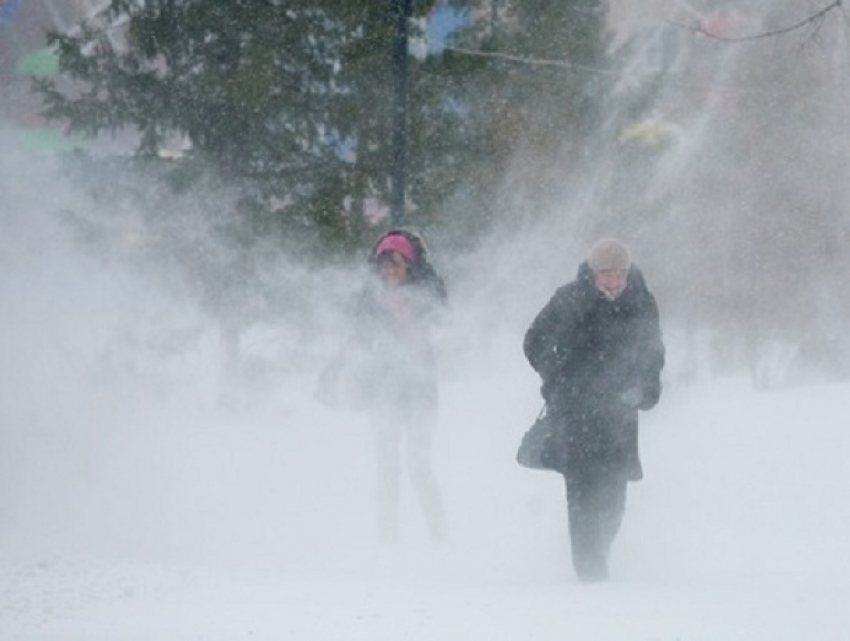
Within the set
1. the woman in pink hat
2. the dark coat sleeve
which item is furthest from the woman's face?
the dark coat sleeve

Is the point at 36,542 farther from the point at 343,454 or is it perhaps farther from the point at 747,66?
the point at 747,66

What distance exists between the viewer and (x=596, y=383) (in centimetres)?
651

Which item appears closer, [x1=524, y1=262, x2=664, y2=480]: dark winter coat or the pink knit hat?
[x1=524, y1=262, x2=664, y2=480]: dark winter coat

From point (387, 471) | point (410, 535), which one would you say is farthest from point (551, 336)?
point (410, 535)

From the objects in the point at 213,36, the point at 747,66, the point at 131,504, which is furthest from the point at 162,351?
the point at 747,66

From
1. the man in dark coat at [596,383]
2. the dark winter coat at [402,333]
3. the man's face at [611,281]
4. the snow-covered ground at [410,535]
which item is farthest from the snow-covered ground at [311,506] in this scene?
the man's face at [611,281]

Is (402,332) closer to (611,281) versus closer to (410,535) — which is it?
(410,535)

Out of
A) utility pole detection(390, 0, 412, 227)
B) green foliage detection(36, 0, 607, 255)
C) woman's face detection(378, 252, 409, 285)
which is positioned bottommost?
woman's face detection(378, 252, 409, 285)

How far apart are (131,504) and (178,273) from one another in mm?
7362

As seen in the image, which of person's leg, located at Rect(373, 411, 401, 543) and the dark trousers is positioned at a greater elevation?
person's leg, located at Rect(373, 411, 401, 543)

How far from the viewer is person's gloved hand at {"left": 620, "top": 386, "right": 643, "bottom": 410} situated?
6414mm

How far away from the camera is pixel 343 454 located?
12703mm

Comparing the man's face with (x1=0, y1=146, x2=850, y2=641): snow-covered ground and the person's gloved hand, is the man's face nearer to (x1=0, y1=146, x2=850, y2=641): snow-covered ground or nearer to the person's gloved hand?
the person's gloved hand

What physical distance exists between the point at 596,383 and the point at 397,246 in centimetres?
167
